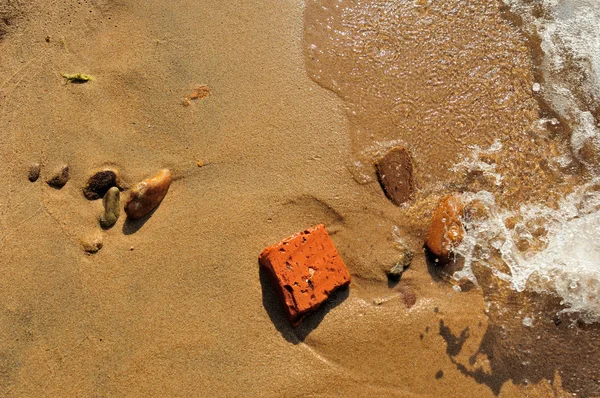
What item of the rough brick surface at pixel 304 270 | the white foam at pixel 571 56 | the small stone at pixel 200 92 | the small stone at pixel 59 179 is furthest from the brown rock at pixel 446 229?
the small stone at pixel 59 179

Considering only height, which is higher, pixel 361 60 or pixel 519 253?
pixel 361 60

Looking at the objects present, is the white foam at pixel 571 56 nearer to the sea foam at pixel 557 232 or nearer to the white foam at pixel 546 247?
the sea foam at pixel 557 232

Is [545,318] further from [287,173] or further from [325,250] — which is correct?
[287,173]

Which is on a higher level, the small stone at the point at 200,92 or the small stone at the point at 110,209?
the small stone at the point at 200,92

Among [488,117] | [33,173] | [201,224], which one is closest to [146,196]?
[201,224]

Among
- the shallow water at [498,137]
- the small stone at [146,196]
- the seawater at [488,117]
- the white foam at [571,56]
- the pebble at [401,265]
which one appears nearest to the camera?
the small stone at [146,196]

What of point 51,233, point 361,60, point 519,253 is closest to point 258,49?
point 361,60
